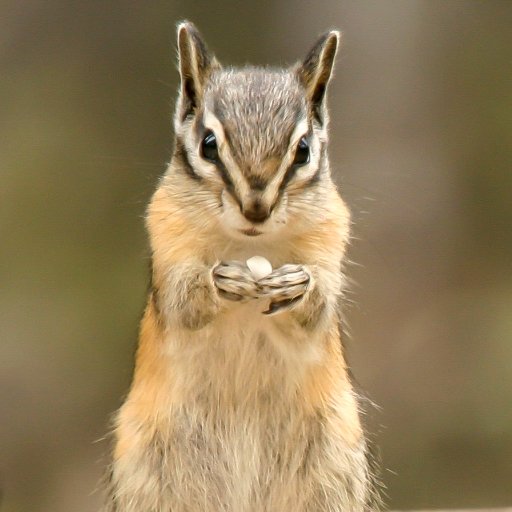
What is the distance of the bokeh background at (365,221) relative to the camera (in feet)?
6.48

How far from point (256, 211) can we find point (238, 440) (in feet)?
1.21

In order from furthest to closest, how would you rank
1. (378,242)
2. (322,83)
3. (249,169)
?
(378,242), (322,83), (249,169)

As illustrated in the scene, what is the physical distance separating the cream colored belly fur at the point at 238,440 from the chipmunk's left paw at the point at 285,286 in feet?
0.32

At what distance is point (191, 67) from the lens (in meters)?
1.24

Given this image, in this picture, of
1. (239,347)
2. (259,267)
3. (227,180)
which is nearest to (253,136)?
(227,180)

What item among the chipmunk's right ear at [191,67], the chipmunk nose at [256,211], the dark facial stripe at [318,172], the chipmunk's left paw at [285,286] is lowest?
the chipmunk's left paw at [285,286]

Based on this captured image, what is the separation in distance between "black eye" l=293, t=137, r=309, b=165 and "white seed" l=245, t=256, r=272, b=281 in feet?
0.44

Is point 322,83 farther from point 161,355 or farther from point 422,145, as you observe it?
point 422,145

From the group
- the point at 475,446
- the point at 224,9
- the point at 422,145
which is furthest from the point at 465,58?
the point at 475,446

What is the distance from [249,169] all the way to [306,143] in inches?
4.8

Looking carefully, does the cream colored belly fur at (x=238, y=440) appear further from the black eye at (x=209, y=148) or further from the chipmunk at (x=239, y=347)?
the black eye at (x=209, y=148)

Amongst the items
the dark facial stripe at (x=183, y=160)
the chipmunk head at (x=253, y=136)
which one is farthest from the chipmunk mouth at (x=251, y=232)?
the dark facial stripe at (x=183, y=160)

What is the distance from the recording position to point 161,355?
4.35ft

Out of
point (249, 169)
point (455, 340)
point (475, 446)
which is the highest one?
point (249, 169)
